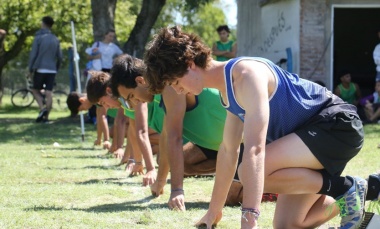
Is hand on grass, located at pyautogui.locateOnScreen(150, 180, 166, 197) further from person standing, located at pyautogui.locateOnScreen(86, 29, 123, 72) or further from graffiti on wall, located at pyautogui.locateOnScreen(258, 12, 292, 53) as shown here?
graffiti on wall, located at pyautogui.locateOnScreen(258, 12, 292, 53)

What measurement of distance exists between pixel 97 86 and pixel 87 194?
1872 mm

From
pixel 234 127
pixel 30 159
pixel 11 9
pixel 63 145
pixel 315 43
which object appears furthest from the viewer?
pixel 11 9

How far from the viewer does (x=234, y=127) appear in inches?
199

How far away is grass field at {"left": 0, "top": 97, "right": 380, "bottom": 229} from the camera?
5805 millimetres

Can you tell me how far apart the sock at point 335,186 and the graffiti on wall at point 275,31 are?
1468 cm

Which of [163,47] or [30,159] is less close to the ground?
[163,47]

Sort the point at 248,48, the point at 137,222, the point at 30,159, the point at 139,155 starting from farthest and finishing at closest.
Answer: the point at 248,48 < the point at 30,159 < the point at 139,155 < the point at 137,222

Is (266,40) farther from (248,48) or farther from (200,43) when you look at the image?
(200,43)

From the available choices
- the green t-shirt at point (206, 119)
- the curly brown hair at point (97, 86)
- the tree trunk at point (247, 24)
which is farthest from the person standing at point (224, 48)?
the green t-shirt at point (206, 119)

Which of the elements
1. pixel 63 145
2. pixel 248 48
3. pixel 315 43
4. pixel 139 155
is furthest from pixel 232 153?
pixel 248 48

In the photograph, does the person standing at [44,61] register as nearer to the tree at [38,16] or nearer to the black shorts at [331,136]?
the tree at [38,16]

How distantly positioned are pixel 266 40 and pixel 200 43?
701 inches

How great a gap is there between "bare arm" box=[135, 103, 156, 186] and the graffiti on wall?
11928mm

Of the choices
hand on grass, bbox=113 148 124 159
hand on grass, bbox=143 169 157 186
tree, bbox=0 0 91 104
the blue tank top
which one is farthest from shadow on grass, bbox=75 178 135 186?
tree, bbox=0 0 91 104
